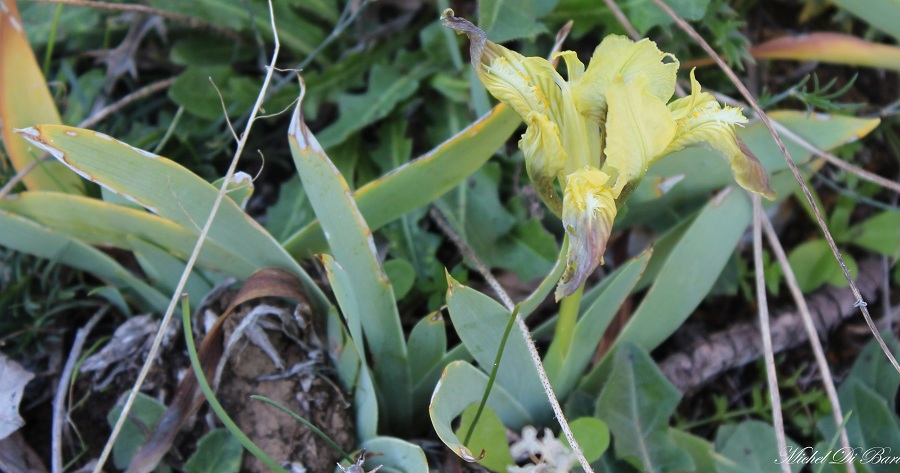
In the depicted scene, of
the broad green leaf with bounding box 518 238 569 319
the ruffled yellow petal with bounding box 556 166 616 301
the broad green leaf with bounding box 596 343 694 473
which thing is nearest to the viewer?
the ruffled yellow petal with bounding box 556 166 616 301

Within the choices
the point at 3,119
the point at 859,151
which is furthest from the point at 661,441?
the point at 3,119

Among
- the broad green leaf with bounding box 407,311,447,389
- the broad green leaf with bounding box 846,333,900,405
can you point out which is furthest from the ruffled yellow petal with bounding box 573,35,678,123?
the broad green leaf with bounding box 846,333,900,405

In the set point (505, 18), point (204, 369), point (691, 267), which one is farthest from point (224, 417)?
point (505, 18)

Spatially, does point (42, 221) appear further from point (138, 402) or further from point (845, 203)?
point (845, 203)

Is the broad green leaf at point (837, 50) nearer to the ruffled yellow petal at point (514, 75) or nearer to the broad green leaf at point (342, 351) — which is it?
the ruffled yellow petal at point (514, 75)

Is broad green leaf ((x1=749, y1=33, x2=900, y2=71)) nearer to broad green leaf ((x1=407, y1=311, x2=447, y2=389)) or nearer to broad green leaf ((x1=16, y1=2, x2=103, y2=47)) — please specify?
broad green leaf ((x1=407, y1=311, x2=447, y2=389))

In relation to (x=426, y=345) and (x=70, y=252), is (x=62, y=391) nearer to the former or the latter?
(x=70, y=252)
